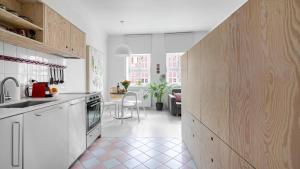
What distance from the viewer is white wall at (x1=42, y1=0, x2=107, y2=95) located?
327cm

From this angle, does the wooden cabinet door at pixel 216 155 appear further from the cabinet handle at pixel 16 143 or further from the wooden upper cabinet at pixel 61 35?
the wooden upper cabinet at pixel 61 35

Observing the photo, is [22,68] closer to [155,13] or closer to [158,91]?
[155,13]

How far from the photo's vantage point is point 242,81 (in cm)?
101

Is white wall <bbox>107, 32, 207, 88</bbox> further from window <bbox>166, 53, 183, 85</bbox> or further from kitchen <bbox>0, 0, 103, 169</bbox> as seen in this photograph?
kitchen <bbox>0, 0, 103, 169</bbox>

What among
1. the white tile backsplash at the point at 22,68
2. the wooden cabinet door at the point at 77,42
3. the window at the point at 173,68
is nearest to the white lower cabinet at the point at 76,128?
the white tile backsplash at the point at 22,68

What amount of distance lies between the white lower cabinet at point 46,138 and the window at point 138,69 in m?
4.94

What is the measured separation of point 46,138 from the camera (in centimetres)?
162

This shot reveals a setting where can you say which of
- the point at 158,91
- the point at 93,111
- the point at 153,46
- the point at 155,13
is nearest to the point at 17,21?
the point at 93,111

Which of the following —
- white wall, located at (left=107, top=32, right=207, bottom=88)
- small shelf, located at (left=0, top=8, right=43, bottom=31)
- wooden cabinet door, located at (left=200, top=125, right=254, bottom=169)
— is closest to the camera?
wooden cabinet door, located at (left=200, top=125, right=254, bottom=169)

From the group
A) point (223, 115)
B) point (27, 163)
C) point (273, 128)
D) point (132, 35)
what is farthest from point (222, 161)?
point (132, 35)

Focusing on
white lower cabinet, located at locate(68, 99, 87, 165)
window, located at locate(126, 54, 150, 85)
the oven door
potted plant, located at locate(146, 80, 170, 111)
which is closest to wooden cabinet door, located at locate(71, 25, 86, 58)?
the oven door

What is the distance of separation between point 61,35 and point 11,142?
6.09 feet

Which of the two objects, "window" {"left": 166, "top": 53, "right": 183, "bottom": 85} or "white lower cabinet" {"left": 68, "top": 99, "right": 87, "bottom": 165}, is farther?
"window" {"left": 166, "top": 53, "right": 183, "bottom": 85}

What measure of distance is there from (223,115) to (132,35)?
5910mm
